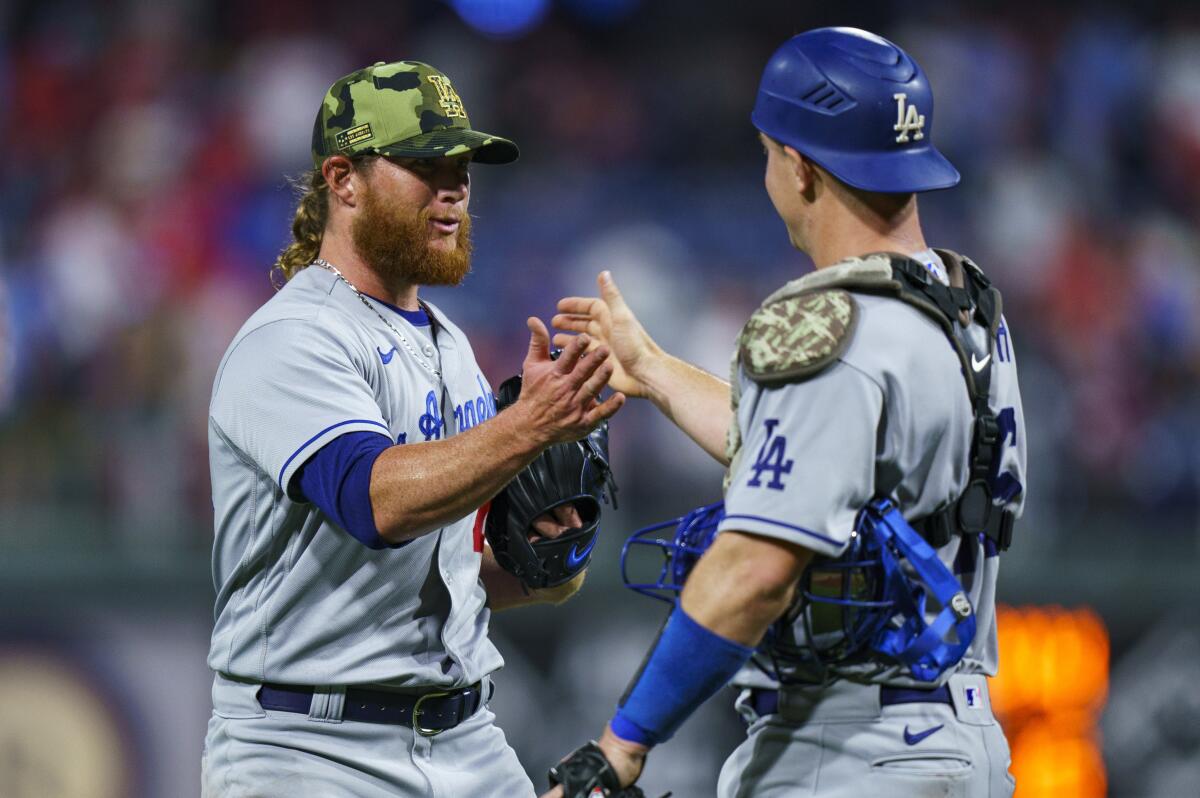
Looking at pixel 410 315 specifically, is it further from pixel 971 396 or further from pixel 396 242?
pixel 971 396

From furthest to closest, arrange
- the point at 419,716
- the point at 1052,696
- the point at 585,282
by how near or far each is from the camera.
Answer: the point at 585,282 < the point at 1052,696 < the point at 419,716

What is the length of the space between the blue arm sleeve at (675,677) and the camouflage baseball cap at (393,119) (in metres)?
1.48

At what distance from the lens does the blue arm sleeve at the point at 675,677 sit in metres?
2.57

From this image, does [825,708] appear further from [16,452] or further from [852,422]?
[16,452]

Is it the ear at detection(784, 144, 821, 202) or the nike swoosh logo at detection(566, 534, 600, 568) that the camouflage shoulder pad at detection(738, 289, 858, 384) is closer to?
the ear at detection(784, 144, 821, 202)

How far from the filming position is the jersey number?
2.55m

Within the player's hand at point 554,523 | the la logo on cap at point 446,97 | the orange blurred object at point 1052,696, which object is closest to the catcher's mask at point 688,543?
the player's hand at point 554,523

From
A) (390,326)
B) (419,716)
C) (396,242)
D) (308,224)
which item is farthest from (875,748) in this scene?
(308,224)

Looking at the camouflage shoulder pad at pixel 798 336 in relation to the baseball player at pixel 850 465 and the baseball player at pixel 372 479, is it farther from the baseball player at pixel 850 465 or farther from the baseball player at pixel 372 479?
the baseball player at pixel 372 479

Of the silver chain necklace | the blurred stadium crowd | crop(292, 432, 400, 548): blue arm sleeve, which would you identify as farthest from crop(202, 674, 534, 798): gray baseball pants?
the blurred stadium crowd

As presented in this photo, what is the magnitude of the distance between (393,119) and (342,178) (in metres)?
0.20

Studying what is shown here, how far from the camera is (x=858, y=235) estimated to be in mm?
2844

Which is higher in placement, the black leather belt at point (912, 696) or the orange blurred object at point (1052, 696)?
the black leather belt at point (912, 696)

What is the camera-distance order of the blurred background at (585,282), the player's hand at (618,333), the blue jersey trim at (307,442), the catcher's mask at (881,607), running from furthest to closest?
the blurred background at (585,282) → the player's hand at (618,333) → the blue jersey trim at (307,442) → the catcher's mask at (881,607)
